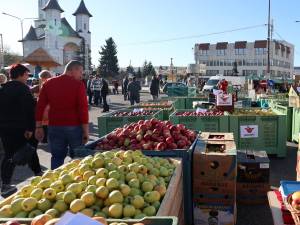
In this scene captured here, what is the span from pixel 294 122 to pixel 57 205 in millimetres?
8807

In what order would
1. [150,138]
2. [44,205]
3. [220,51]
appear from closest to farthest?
[44,205] < [150,138] < [220,51]

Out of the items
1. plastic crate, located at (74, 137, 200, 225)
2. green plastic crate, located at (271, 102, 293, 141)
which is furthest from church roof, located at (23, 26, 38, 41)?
plastic crate, located at (74, 137, 200, 225)

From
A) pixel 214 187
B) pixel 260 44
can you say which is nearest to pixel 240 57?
pixel 260 44

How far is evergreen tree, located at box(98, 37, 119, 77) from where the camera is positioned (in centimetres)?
7938

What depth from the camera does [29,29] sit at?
81.9m

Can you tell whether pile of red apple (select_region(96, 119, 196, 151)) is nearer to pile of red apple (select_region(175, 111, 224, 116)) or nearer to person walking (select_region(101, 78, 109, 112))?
pile of red apple (select_region(175, 111, 224, 116))

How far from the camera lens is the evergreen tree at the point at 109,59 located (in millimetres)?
79375

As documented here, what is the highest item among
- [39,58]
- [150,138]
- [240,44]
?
[240,44]

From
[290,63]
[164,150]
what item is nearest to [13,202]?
[164,150]

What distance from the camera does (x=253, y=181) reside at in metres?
6.22

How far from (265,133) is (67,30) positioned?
74400 millimetres

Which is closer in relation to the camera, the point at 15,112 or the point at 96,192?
the point at 96,192

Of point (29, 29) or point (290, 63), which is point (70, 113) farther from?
point (290, 63)

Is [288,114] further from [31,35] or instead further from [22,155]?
[31,35]
